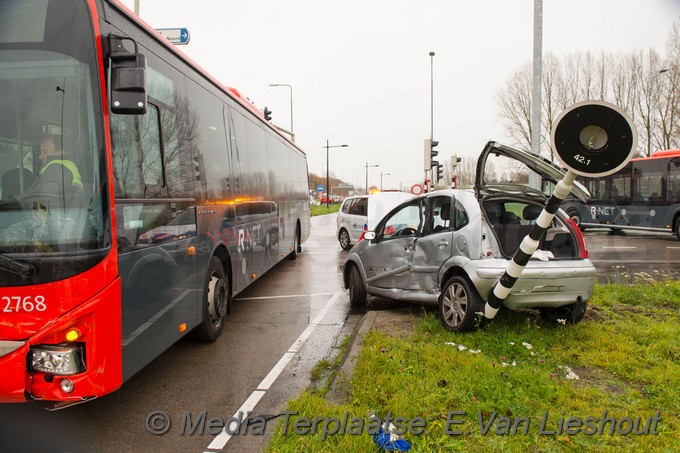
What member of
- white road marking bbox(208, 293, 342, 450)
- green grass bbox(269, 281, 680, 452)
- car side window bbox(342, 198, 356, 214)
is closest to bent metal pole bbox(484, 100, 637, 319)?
green grass bbox(269, 281, 680, 452)

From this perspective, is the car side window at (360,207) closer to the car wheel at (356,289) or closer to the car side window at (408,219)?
the car wheel at (356,289)

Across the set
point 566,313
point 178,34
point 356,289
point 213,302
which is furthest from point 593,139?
point 178,34

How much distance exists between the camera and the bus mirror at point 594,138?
3.34 m

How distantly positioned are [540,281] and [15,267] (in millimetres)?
4574

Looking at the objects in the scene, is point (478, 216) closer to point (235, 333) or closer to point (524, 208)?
point (524, 208)

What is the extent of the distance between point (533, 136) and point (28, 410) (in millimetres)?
8873

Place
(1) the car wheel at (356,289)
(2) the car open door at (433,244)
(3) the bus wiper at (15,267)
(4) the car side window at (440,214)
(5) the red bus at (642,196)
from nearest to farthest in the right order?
1. (3) the bus wiper at (15,267)
2. (2) the car open door at (433,244)
3. (4) the car side window at (440,214)
4. (1) the car wheel at (356,289)
5. (5) the red bus at (642,196)

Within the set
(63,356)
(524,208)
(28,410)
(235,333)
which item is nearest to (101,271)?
(63,356)

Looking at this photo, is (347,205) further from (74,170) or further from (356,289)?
(74,170)

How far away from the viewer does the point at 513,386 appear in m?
3.97

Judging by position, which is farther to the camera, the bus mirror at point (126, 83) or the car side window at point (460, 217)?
the car side window at point (460, 217)

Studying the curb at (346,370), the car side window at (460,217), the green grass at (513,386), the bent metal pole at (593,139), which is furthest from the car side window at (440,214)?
the bent metal pole at (593,139)

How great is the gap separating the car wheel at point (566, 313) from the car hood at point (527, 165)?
1281 mm

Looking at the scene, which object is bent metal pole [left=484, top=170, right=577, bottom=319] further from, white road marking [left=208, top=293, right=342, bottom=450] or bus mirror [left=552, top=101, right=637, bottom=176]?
white road marking [left=208, top=293, right=342, bottom=450]
